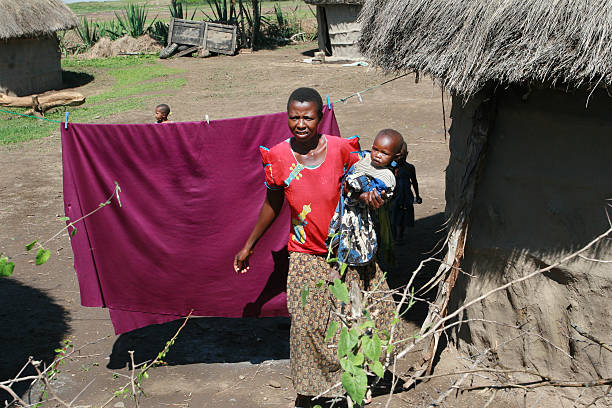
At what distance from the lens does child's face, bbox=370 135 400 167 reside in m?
3.68

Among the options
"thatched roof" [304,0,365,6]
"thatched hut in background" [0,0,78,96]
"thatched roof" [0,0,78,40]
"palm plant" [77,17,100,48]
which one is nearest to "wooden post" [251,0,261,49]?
"thatched roof" [304,0,365,6]

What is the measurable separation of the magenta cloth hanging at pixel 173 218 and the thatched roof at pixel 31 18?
37.5 feet

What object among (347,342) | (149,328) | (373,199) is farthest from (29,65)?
(347,342)

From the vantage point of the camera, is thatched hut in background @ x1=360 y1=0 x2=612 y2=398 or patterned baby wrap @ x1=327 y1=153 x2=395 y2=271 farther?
patterned baby wrap @ x1=327 y1=153 x2=395 y2=271

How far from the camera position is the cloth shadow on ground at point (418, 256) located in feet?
16.9

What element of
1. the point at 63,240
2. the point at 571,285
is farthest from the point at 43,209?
the point at 571,285

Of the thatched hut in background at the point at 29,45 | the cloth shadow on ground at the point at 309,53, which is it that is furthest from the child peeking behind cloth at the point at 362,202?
the cloth shadow on ground at the point at 309,53

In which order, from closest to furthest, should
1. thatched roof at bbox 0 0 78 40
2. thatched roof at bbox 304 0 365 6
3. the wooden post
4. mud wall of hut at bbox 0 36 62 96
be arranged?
1. thatched roof at bbox 0 0 78 40
2. mud wall of hut at bbox 0 36 62 96
3. thatched roof at bbox 304 0 365 6
4. the wooden post

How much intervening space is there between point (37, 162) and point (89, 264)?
6.14 metres

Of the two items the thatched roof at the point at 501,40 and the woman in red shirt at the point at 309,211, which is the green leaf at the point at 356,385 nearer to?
the woman in red shirt at the point at 309,211

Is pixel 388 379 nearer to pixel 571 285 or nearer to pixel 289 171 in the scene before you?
pixel 571 285

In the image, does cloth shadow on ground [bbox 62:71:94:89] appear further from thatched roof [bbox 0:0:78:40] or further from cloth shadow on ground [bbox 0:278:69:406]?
cloth shadow on ground [bbox 0:278:69:406]

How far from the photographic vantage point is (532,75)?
3285 millimetres

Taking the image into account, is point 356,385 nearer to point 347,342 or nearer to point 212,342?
point 347,342
